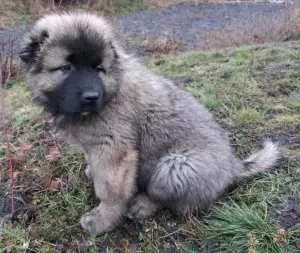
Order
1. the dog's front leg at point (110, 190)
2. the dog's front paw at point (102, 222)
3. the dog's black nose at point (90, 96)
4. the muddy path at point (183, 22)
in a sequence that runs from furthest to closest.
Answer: the muddy path at point (183, 22), the dog's front paw at point (102, 222), the dog's front leg at point (110, 190), the dog's black nose at point (90, 96)

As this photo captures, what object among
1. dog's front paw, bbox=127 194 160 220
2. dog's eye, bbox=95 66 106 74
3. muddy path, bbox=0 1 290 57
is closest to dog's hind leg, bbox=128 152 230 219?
dog's front paw, bbox=127 194 160 220

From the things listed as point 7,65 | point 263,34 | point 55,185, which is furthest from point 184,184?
point 263,34

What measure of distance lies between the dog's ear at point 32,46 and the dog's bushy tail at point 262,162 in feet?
6.94

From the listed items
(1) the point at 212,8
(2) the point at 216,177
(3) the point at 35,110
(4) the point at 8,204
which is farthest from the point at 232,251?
(1) the point at 212,8

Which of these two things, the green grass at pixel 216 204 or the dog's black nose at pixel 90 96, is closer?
the dog's black nose at pixel 90 96

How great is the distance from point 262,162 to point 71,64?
6.57ft

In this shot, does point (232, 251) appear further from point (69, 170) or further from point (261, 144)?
point (69, 170)

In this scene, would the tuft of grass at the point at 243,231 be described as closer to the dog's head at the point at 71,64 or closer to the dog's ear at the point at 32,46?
the dog's head at the point at 71,64

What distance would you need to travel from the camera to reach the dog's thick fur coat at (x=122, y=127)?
10.2 ft

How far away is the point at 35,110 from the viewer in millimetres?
5609

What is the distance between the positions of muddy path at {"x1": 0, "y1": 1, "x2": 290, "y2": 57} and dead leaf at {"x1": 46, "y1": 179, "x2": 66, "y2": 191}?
796cm

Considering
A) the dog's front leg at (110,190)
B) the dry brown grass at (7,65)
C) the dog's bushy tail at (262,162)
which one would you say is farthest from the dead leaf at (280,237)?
the dry brown grass at (7,65)

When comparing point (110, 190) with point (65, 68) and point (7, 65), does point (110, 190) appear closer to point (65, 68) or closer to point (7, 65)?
point (65, 68)

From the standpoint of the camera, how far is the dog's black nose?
9.91 feet
